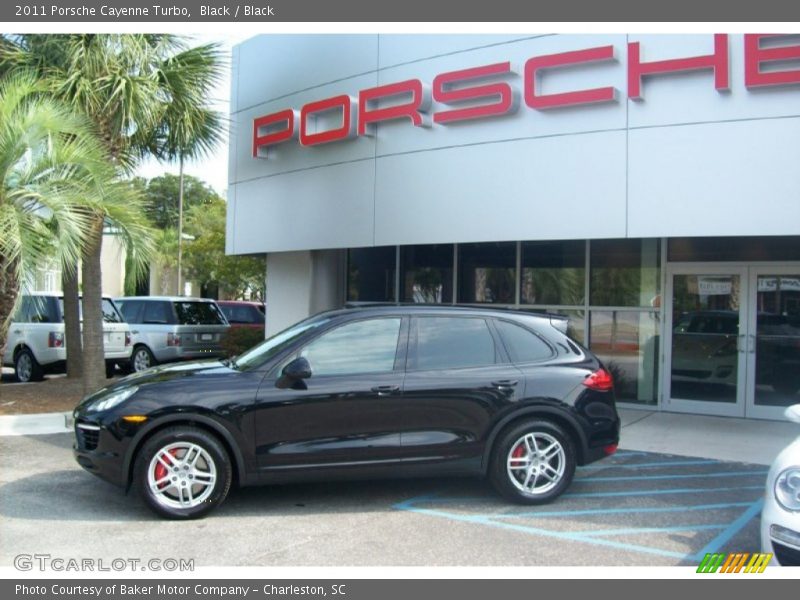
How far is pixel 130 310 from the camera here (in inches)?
639

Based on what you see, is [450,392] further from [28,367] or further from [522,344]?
[28,367]

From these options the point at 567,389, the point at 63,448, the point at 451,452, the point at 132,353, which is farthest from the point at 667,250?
the point at 132,353

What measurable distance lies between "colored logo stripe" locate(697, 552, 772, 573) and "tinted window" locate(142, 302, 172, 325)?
12.9m

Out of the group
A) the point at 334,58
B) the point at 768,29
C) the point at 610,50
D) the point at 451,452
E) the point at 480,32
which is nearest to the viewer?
the point at 451,452

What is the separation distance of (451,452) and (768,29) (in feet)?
18.6

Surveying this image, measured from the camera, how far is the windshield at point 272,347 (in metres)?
5.98

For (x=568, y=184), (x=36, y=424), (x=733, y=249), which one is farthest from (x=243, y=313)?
(x=733, y=249)

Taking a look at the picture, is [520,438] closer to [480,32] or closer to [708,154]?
[708,154]

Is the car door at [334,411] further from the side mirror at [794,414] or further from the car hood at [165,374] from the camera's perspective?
the side mirror at [794,414]

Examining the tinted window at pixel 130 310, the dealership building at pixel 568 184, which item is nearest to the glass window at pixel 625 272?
the dealership building at pixel 568 184

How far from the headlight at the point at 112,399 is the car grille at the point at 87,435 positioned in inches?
5.5

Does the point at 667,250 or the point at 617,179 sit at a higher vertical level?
the point at 617,179

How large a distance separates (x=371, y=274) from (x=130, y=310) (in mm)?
5932

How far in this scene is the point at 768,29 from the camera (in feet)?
25.5
